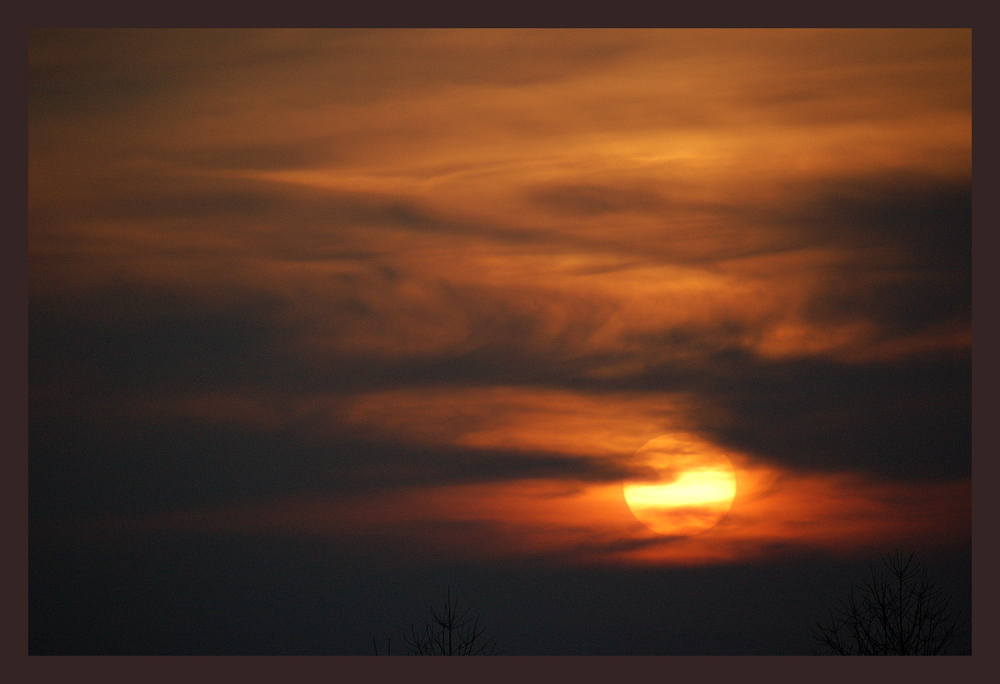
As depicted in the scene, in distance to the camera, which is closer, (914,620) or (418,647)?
(914,620)

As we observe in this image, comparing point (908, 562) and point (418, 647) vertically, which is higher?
point (908, 562)

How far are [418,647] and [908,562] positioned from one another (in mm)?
12808

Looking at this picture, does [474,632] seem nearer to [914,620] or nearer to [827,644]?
[827,644]

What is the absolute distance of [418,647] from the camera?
33281mm

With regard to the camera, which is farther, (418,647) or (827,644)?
(418,647)

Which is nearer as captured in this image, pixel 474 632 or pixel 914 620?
pixel 914 620

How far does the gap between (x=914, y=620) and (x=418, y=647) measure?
41.1 ft

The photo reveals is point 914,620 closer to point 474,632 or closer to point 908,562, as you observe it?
point 908,562

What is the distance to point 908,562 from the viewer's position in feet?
105

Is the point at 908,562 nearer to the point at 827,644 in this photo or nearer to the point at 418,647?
the point at 827,644

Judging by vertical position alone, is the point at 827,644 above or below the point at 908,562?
below

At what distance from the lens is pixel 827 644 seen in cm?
3073

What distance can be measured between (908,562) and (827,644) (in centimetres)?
319

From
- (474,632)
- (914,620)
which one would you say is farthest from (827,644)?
(474,632)
